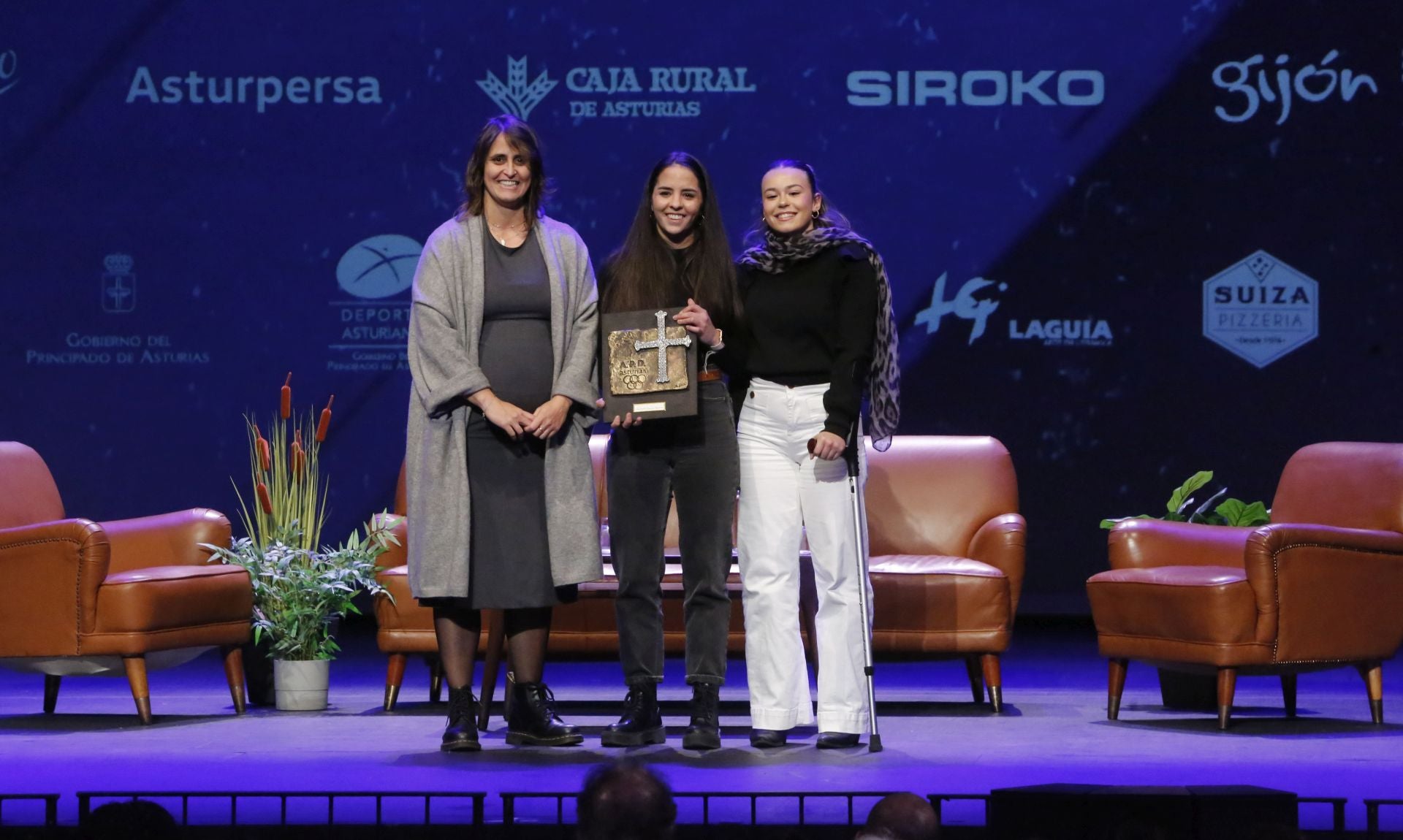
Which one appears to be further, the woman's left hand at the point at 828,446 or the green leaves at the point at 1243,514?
the green leaves at the point at 1243,514

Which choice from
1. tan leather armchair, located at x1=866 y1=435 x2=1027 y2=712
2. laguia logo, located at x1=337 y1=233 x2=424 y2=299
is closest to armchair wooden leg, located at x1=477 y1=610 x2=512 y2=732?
tan leather armchair, located at x1=866 y1=435 x2=1027 y2=712

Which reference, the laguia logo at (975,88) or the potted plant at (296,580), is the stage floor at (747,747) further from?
the laguia logo at (975,88)

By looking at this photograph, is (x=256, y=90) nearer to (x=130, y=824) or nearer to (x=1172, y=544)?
(x=1172, y=544)

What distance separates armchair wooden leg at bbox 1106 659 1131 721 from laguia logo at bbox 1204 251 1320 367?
259 cm

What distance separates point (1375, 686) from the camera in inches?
181

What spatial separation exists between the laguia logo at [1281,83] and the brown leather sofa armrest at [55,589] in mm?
4807

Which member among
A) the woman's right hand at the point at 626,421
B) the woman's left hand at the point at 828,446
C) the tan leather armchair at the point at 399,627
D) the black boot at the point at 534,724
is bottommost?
the black boot at the point at 534,724

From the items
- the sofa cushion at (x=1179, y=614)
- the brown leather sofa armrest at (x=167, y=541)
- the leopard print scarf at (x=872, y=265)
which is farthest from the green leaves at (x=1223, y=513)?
the brown leather sofa armrest at (x=167, y=541)

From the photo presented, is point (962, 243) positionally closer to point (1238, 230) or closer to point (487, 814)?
point (1238, 230)

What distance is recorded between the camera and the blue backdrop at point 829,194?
6918mm

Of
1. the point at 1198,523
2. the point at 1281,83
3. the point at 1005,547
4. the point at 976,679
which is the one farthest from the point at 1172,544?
the point at 1281,83

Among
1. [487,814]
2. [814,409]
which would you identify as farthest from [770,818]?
[814,409]

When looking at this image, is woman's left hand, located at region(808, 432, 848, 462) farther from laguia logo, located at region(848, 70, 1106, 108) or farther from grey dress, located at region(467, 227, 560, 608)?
laguia logo, located at region(848, 70, 1106, 108)

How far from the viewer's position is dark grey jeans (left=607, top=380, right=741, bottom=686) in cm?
393
